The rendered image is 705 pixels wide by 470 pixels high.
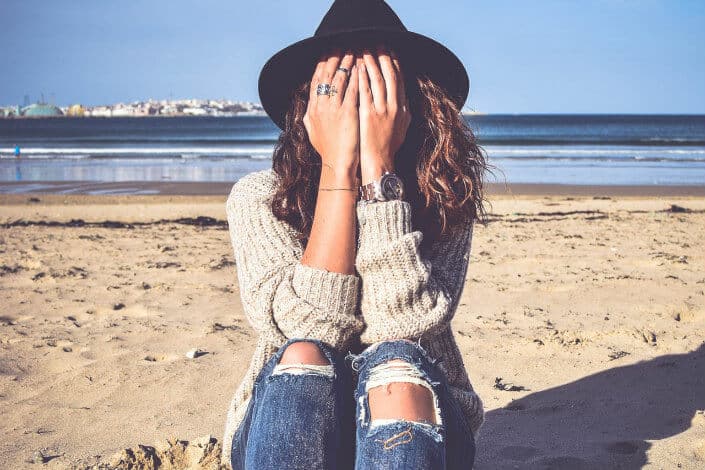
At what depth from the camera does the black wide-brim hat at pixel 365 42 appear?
224cm

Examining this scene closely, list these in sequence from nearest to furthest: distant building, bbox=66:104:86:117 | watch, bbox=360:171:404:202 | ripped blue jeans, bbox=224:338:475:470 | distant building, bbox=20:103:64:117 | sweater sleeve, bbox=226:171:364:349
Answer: ripped blue jeans, bbox=224:338:475:470 → sweater sleeve, bbox=226:171:364:349 → watch, bbox=360:171:404:202 → distant building, bbox=20:103:64:117 → distant building, bbox=66:104:86:117

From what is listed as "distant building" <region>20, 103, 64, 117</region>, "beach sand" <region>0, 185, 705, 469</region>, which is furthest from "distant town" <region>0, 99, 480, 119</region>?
"beach sand" <region>0, 185, 705, 469</region>

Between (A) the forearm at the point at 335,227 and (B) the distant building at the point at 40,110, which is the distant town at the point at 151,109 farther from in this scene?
(A) the forearm at the point at 335,227

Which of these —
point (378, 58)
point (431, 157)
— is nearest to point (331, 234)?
point (431, 157)

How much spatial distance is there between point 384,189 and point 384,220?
4.3 inches

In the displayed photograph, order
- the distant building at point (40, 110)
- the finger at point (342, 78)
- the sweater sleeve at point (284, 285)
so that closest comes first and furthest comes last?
1. the sweater sleeve at point (284, 285)
2. the finger at point (342, 78)
3. the distant building at point (40, 110)

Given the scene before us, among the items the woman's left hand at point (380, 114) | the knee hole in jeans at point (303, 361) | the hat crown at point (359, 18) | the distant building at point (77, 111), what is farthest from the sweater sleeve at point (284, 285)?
the distant building at point (77, 111)

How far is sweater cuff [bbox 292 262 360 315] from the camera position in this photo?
2023 millimetres

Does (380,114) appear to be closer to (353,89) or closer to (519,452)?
(353,89)

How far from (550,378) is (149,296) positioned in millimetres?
3125

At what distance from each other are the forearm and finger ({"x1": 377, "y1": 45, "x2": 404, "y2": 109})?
272 millimetres

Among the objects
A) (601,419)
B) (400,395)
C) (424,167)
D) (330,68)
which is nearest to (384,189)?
(424,167)

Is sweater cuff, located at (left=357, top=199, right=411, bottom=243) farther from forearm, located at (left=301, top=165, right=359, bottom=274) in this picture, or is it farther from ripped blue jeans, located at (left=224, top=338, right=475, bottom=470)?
ripped blue jeans, located at (left=224, top=338, right=475, bottom=470)

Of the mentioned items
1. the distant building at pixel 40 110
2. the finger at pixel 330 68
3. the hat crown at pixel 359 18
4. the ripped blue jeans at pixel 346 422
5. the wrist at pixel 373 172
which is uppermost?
the distant building at pixel 40 110
